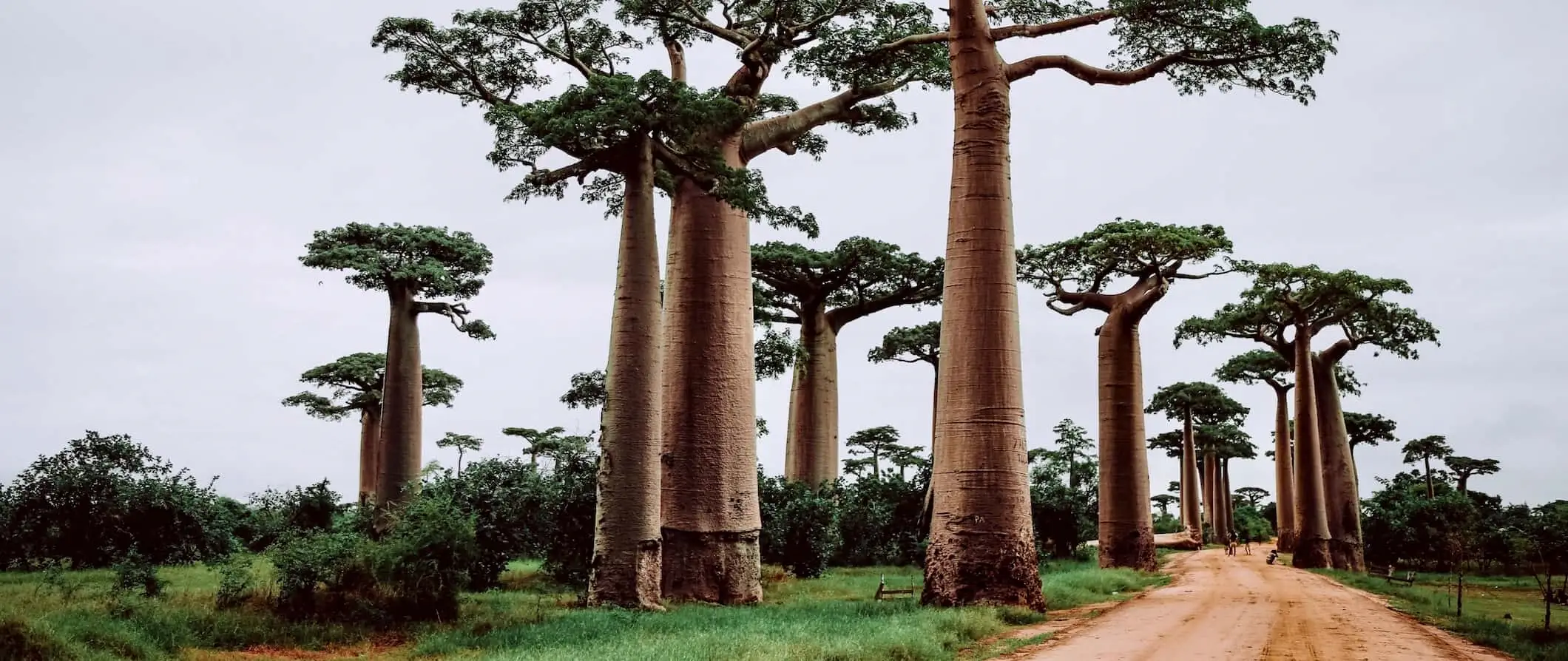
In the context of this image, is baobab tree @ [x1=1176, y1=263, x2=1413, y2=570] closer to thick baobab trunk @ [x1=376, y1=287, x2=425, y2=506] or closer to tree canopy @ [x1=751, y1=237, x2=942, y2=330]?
tree canopy @ [x1=751, y1=237, x2=942, y2=330]

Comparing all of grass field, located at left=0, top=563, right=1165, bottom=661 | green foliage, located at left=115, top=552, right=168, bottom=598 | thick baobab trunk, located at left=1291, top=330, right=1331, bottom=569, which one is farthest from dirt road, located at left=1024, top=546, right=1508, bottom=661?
green foliage, located at left=115, top=552, right=168, bottom=598

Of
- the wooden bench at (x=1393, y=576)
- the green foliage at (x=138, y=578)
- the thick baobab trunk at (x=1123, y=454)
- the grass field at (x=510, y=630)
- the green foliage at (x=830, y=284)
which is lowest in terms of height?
the wooden bench at (x=1393, y=576)

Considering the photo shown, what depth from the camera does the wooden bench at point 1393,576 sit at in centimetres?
2029

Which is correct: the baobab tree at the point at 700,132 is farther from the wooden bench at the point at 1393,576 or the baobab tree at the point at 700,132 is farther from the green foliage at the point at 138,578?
the wooden bench at the point at 1393,576

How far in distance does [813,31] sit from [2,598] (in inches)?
528

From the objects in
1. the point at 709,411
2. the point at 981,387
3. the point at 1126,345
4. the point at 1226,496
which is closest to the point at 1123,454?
the point at 1126,345

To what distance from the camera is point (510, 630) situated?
10484 mm

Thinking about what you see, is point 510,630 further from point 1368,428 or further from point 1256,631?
point 1368,428

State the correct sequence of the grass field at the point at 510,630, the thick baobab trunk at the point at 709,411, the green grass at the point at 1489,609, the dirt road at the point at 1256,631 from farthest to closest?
the thick baobab trunk at the point at 709,411 → the green grass at the point at 1489,609 → the dirt road at the point at 1256,631 → the grass field at the point at 510,630

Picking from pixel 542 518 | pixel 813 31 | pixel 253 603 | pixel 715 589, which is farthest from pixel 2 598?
pixel 813 31

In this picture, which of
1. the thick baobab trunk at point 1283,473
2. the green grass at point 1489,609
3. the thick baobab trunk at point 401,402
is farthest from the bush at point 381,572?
the thick baobab trunk at point 1283,473

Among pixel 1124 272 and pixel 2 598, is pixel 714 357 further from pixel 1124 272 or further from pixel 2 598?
pixel 1124 272

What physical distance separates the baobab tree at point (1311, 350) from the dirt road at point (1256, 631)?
356 inches

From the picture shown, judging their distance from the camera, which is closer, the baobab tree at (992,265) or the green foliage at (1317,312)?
the baobab tree at (992,265)
